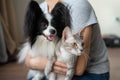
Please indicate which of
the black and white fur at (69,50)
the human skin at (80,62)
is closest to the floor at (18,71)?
the human skin at (80,62)

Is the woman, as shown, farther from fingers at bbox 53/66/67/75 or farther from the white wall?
the white wall

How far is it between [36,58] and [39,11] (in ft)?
0.90

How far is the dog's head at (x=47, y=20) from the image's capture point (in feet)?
4.12

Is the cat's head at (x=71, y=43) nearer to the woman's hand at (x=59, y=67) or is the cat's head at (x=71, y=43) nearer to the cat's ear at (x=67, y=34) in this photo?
the cat's ear at (x=67, y=34)

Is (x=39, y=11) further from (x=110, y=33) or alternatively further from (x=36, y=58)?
(x=110, y=33)

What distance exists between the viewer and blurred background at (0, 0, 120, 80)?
122 inches

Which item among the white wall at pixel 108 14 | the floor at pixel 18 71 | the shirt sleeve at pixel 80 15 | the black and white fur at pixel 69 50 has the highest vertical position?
the shirt sleeve at pixel 80 15

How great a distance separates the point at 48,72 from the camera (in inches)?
51.4

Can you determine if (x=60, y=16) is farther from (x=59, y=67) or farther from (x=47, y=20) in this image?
(x=59, y=67)

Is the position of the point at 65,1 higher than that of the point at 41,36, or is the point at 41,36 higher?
the point at 65,1

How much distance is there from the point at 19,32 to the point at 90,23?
112 inches

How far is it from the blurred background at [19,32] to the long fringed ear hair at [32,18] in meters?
1.60

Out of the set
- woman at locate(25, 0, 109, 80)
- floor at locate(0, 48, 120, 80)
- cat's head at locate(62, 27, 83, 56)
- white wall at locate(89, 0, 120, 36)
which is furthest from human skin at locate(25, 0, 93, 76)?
white wall at locate(89, 0, 120, 36)

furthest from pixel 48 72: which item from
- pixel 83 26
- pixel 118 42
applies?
pixel 118 42
